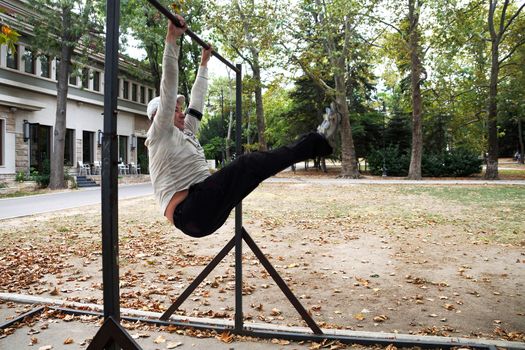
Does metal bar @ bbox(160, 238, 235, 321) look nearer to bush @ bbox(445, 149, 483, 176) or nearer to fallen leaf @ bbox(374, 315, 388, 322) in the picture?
fallen leaf @ bbox(374, 315, 388, 322)

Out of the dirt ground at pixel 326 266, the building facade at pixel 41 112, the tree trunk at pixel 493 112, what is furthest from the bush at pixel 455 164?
the building facade at pixel 41 112

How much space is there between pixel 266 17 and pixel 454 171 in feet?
51.9

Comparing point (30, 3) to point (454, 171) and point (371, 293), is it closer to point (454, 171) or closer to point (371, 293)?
point (371, 293)

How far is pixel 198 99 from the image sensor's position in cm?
393

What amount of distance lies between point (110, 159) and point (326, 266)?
4.86 m

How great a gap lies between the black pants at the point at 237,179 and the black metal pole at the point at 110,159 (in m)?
0.65

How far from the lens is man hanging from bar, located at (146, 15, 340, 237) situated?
2.75m

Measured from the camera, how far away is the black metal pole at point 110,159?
227 cm

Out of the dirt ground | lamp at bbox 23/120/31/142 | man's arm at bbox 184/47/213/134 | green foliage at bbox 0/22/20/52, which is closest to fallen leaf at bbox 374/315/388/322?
the dirt ground

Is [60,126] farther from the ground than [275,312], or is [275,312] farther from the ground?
[60,126]

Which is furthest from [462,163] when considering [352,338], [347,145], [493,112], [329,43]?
[352,338]

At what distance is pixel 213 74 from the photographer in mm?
54844

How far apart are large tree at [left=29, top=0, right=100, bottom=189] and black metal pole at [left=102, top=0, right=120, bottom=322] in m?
20.4

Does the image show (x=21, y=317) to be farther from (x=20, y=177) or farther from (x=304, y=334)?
(x=20, y=177)
